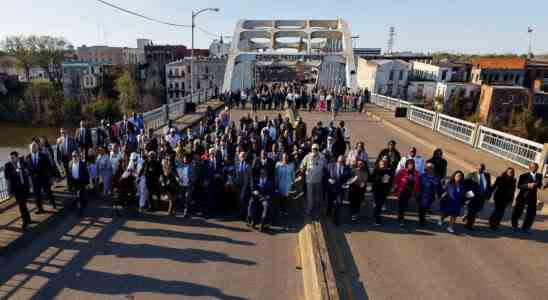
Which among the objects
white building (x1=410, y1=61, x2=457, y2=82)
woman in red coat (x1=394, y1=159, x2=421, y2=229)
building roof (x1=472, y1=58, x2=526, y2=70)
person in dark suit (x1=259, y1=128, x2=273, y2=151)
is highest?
building roof (x1=472, y1=58, x2=526, y2=70)

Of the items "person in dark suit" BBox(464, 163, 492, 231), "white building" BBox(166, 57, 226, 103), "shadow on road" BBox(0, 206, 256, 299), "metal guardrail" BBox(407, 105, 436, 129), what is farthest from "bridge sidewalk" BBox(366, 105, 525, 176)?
"white building" BBox(166, 57, 226, 103)

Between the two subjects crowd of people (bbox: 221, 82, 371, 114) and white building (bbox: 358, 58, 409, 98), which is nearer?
crowd of people (bbox: 221, 82, 371, 114)

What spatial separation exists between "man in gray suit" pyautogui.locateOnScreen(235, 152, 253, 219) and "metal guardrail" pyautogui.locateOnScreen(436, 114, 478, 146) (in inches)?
409

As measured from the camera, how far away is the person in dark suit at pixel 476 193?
6.42 m

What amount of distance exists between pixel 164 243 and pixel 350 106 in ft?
63.2

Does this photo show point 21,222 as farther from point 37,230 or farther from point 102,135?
point 102,135

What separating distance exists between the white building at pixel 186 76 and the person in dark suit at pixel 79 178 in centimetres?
5721

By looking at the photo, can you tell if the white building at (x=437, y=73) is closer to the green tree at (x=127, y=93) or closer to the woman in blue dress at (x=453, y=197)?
the green tree at (x=127, y=93)

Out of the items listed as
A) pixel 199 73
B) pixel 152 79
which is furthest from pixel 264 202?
pixel 152 79

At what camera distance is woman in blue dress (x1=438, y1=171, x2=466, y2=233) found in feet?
21.1

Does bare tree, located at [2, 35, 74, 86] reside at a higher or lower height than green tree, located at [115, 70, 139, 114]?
higher

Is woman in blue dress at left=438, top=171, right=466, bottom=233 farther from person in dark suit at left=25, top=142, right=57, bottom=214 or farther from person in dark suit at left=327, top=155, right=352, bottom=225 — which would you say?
person in dark suit at left=25, top=142, right=57, bottom=214

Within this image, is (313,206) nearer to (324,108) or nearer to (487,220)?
(487,220)

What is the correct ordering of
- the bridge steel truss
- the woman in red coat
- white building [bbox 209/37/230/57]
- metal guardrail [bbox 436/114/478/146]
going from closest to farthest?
the woman in red coat
metal guardrail [bbox 436/114/478/146]
the bridge steel truss
white building [bbox 209/37/230/57]
